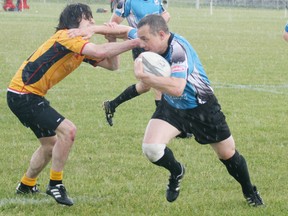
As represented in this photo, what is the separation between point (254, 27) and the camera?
3416 cm

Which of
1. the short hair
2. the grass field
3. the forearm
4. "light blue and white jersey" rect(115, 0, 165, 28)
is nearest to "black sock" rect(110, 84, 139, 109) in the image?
the grass field

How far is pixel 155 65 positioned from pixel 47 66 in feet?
3.31

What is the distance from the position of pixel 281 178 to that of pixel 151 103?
4.89m

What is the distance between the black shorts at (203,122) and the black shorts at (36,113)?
2.94ft

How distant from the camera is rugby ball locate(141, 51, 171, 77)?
Answer: 17.5ft

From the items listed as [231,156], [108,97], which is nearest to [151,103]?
[108,97]

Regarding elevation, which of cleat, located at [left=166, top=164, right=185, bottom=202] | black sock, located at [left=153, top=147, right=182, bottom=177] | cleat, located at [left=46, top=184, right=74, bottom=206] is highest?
black sock, located at [left=153, top=147, right=182, bottom=177]

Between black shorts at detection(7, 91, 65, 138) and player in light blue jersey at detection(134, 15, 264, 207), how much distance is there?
2.55 feet

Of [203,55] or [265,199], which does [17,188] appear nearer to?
[265,199]

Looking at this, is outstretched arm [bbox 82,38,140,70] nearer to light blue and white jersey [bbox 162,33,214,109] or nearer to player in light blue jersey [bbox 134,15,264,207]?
player in light blue jersey [bbox 134,15,264,207]

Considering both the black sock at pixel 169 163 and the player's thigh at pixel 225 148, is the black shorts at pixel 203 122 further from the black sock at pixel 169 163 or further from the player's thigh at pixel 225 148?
the black sock at pixel 169 163

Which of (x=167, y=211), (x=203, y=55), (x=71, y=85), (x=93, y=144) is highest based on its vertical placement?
(x=167, y=211)

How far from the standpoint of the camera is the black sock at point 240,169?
19.1ft

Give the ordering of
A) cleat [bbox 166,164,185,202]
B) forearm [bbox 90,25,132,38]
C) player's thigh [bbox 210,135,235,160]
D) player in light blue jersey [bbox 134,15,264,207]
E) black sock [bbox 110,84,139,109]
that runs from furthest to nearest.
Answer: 1. black sock [bbox 110,84,139,109]
2. forearm [bbox 90,25,132,38]
3. player's thigh [bbox 210,135,235,160]
4. cleat [bbox 166,164,185,202]
5. player in light blue jersey [bbox 134,15,264,207]
